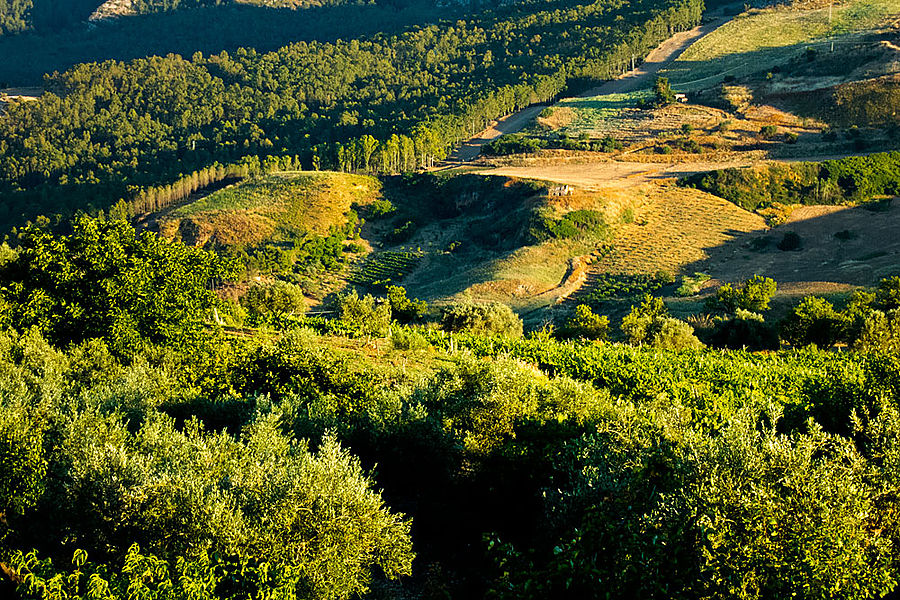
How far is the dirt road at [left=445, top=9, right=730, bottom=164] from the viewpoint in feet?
419

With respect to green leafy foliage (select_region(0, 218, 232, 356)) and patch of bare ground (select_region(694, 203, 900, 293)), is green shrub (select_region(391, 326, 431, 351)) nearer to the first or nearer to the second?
green leafy foliage (select_region(0, 218, 232, 356))

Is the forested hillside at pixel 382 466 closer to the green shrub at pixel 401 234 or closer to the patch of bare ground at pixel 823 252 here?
the patch of bare ground at pixel 823 252

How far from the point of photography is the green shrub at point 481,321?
4759 centimetres

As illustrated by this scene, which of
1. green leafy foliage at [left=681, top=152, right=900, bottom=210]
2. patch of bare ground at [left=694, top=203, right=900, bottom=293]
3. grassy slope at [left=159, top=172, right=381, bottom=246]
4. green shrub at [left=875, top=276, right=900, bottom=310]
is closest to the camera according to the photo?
green shrub at [left=875, top=276, right=900, bottom=310]

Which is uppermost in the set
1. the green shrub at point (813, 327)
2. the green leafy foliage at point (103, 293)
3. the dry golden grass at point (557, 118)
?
the dry golden grass at point (557, 118)

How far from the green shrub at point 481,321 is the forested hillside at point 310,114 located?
7465 centimetres

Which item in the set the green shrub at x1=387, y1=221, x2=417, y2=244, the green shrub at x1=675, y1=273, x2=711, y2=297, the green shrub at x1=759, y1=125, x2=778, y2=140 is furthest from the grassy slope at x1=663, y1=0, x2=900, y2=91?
the green shrub at x1=675, y1=273, x2=711, y2=297

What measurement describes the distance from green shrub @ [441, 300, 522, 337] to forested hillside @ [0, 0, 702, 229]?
245 ft

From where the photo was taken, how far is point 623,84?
14050 centimetres

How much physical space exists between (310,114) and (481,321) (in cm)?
13857

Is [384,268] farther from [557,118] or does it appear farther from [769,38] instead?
[769,38]

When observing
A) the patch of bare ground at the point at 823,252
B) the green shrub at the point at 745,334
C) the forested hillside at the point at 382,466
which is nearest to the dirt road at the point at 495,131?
the patch of bare ground at the point at 823,252

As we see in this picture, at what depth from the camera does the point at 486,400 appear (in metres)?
20.0

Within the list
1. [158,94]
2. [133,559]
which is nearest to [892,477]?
[133,559]
